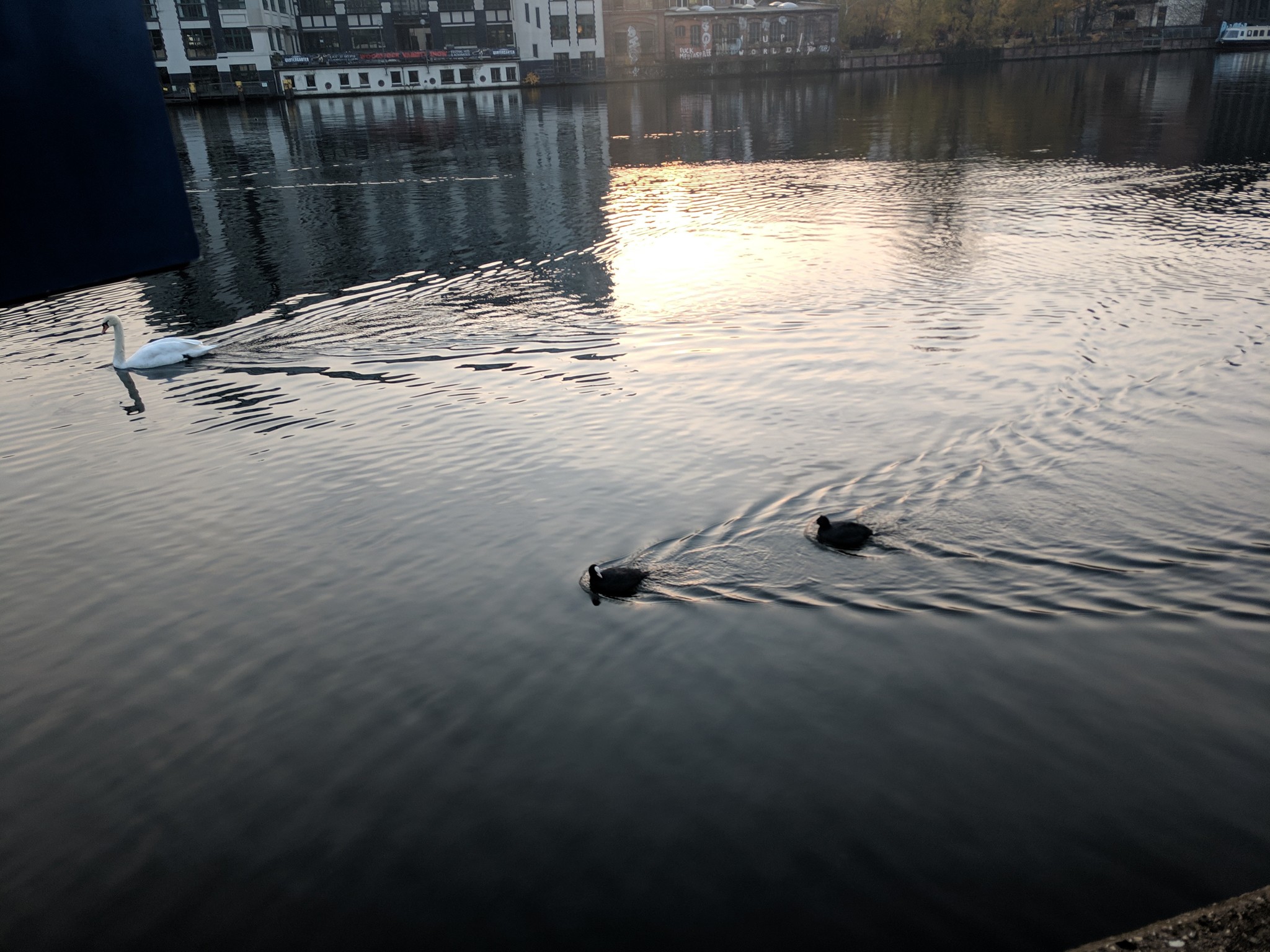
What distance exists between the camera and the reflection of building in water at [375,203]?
23938mm

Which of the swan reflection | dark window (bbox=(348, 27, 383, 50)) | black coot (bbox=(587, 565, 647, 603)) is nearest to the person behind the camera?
black coot (bbox=(587, 565, 647, 603))

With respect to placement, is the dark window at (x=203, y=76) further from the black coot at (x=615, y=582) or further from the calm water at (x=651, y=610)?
the black coot at (x=615, y=582)

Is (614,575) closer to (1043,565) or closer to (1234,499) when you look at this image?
(1043,565)

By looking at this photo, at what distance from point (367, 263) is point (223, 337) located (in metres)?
6.35

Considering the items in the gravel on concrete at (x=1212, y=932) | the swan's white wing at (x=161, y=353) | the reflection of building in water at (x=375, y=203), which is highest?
the reflection of building in water at (x=375, y=203)

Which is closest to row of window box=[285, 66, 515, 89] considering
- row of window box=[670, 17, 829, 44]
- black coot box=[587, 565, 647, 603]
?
row of window box=[670, 17, 829, 44]

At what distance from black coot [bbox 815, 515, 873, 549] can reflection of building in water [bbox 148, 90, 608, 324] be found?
527 inches

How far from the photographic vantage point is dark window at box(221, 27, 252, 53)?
9531 cm

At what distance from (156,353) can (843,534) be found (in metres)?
14.2

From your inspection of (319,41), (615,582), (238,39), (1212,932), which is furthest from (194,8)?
(1212,932)

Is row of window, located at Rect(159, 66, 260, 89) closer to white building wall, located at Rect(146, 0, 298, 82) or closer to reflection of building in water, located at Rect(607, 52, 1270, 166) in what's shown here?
white building wall, located at Rect(146, 0, 298, 82)

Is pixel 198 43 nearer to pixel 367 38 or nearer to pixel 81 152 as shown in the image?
pixel 367 38

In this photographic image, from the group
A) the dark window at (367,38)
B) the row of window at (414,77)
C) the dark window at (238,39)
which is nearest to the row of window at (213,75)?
the dark window at (238,39)

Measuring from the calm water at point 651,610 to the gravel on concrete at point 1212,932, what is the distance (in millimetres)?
503
